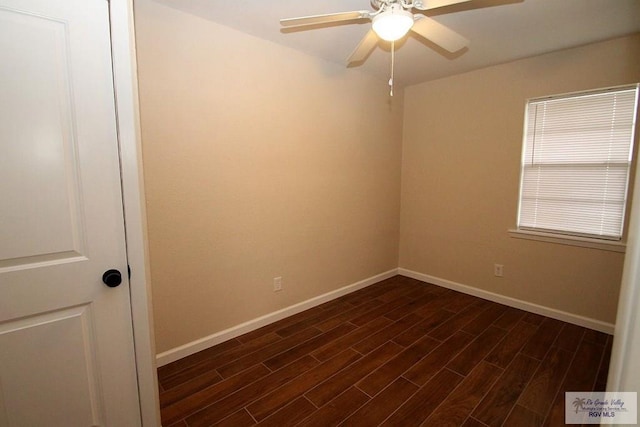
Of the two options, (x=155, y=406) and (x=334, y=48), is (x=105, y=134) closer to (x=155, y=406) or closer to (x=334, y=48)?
(x=155, y=406)

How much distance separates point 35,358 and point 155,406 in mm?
558

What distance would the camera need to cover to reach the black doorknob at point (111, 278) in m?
1.22

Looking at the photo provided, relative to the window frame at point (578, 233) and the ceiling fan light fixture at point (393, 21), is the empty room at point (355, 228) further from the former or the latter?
the ceiling fan light fixture at point (393, 21)

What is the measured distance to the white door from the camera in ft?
3.45

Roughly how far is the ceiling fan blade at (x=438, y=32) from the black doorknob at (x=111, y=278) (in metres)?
2.09

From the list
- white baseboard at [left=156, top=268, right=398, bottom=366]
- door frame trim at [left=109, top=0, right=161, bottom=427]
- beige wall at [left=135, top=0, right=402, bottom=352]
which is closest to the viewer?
door frame trim at [left=109, top=0, right=161, bottom=427]

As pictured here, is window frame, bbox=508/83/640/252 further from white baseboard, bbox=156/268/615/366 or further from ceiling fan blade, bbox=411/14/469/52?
ceiling fan blade, bbox=411/14/469/52

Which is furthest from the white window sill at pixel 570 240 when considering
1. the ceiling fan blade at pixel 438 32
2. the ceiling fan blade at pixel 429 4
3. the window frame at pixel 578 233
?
the ceiling fan blade at pixel 429 4

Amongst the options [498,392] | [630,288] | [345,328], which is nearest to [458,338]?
[498,392]

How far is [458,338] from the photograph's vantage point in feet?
8.13

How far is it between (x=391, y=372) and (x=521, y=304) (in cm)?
189

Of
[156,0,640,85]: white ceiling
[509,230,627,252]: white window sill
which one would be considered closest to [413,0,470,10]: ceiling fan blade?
[156,0,640,85]: white ceiling

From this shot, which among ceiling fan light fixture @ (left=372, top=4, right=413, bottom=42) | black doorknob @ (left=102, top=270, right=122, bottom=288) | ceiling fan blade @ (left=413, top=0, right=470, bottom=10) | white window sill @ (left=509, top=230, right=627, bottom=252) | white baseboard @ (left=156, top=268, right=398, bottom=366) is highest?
ceiling fan blade @ (left=413, top=0, right=470, bottom=10)

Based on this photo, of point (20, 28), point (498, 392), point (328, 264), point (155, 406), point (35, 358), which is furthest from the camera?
point (328, 264)
